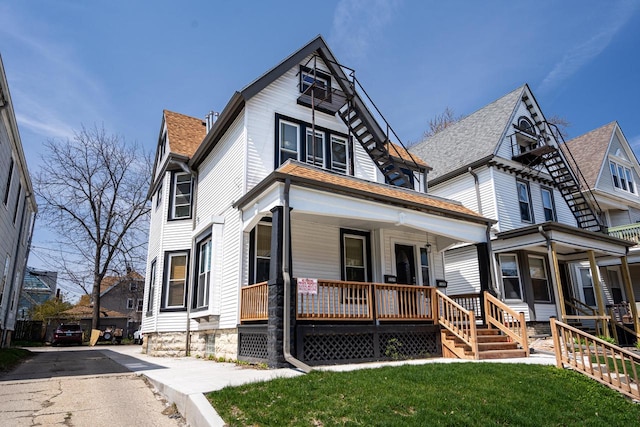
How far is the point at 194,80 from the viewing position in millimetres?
14438

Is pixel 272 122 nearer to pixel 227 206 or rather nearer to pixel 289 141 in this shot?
pixel 289 141

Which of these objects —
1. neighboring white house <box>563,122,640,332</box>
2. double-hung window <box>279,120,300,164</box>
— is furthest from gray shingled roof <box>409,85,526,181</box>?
double-hung window <box>279,120,300,164</box>

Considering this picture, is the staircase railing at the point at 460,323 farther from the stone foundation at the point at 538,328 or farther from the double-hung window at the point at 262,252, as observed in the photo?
the stone foundation at the point at 538,328

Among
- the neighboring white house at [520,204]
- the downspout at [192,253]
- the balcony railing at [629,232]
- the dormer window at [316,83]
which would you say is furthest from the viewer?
the balcony railing at [629,232]

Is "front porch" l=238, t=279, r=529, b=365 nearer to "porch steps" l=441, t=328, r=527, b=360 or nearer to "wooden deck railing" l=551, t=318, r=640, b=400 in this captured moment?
"porch steps" l=441, t=328, r=527, b=360

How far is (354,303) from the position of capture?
10.4 m

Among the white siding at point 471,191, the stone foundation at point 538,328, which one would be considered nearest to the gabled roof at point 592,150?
the white siding at point 471,191

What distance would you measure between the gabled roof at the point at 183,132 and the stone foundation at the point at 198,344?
6.46m

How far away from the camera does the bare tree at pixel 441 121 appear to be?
3691cm

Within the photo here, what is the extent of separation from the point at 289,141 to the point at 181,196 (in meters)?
5.22

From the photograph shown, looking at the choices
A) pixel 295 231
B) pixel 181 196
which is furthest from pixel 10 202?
pixel 295 231

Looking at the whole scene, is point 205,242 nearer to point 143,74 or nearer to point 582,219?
point 143,74

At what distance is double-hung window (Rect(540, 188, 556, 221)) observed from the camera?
20594 millimetres

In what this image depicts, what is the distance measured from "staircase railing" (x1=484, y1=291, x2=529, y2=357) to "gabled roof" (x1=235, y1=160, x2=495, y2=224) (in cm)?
251
